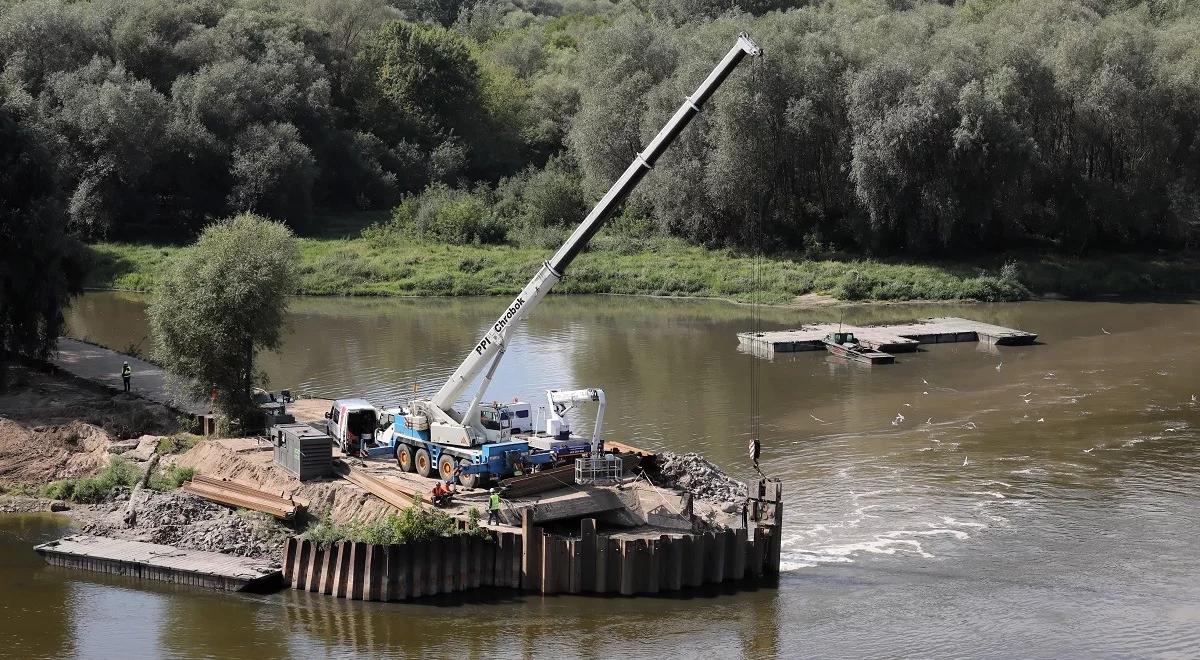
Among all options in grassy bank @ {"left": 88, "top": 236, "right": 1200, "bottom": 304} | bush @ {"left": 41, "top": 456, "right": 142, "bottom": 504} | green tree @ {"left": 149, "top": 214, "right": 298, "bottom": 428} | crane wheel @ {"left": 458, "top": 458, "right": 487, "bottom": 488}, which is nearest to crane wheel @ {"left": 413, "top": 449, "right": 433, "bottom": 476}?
crane wheel @ {"left": 458, "top": 458, "right": 487, "bottom": 488}

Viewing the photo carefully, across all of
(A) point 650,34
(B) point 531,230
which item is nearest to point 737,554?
(B) point 531,230

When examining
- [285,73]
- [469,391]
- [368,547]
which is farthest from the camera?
[285,73]

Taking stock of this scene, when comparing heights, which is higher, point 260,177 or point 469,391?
point 260,177

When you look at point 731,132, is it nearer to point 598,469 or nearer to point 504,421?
point 504,421

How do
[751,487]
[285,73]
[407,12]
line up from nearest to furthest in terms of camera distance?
[751,487] → [285,73] → [407,12]

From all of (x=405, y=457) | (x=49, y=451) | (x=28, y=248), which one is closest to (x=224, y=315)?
(x=49, y=451)

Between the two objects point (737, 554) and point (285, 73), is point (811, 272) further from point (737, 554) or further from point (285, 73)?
point (737, 554)

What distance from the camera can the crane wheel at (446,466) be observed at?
1265 inches

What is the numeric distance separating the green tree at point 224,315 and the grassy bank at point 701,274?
3548 cm

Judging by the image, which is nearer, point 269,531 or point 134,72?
point 269,531

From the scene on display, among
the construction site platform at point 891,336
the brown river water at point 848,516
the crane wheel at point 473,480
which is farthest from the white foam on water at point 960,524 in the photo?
the construction site platform at point 891,336

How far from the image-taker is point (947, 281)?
73375mm

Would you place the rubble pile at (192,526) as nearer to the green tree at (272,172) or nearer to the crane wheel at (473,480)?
the crane wheel at (473,480)

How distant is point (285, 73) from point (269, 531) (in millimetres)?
61021
